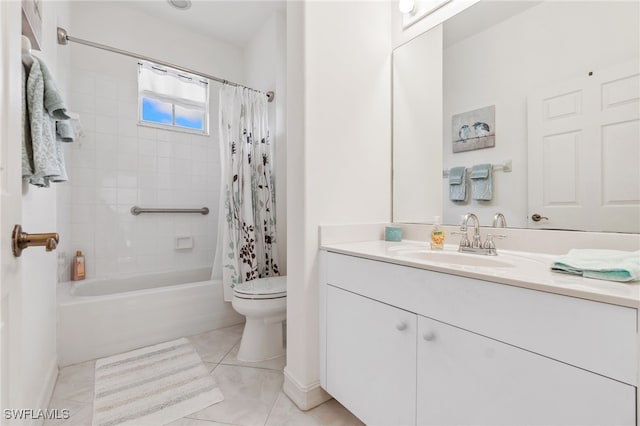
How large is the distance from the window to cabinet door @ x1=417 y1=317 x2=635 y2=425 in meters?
2.75

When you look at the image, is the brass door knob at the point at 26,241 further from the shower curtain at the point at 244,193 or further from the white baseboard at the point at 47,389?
the shower curtain at the point at 244,193

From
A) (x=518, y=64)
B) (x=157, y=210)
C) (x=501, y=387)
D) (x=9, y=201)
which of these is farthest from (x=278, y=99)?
(x=501, y=387)

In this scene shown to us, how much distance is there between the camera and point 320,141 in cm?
141

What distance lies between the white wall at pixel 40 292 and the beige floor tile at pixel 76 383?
0.05m

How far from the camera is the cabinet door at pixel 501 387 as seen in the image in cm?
60

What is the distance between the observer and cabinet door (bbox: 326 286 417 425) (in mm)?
1003

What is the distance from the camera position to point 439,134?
1538mm

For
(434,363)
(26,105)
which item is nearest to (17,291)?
(26,105)

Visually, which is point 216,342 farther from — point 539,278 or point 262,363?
point 539,278

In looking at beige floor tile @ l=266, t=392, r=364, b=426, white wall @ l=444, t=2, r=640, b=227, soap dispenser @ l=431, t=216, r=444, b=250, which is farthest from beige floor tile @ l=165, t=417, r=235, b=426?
white wall @ l=444, t=2, r=640, b=227

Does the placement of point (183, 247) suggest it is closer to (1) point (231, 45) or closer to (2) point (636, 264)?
(1) point (231, 45)

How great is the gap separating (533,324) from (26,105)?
5.69ft

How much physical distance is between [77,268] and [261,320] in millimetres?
1542

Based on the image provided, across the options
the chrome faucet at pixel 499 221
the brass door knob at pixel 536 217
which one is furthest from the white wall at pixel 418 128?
the brass door knob at pixel 536 217
